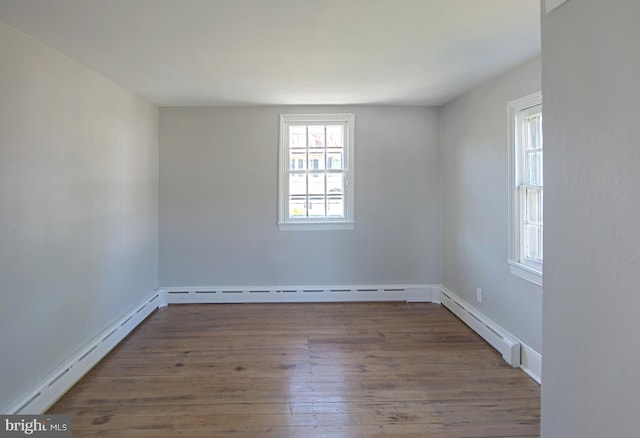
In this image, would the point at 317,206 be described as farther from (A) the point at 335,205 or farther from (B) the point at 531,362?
(B) the point at 531,362

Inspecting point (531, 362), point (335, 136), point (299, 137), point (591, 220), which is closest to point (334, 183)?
point (335, 136)

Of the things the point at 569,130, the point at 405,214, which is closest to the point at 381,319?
the point at 405,214

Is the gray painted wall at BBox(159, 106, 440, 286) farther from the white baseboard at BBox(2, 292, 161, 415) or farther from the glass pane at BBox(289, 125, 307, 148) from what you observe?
the white baseboard at BBox(2, 292, 161, 415)

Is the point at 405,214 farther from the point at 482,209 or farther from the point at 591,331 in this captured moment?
the point at 591,331

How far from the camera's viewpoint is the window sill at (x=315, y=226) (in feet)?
14.3

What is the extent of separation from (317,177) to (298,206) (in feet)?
1.42

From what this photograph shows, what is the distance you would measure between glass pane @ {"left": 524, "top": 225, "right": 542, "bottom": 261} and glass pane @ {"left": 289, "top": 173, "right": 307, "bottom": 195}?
2.47m

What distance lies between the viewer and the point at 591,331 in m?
1.13

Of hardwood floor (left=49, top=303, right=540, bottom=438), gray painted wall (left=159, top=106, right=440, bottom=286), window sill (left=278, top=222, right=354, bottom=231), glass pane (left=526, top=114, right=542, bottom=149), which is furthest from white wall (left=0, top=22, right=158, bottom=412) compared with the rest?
glass pane (left=526, top=114, right=542, bottom=149)

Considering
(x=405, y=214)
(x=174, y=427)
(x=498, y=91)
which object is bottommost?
(x=174, y=427)

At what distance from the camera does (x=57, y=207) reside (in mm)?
2477

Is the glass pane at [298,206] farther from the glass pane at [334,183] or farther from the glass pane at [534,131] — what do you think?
the glass pane at [534,131]

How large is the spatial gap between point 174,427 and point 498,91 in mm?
3531

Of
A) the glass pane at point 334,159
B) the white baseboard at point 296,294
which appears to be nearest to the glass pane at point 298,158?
the glass pane at point 334,159
